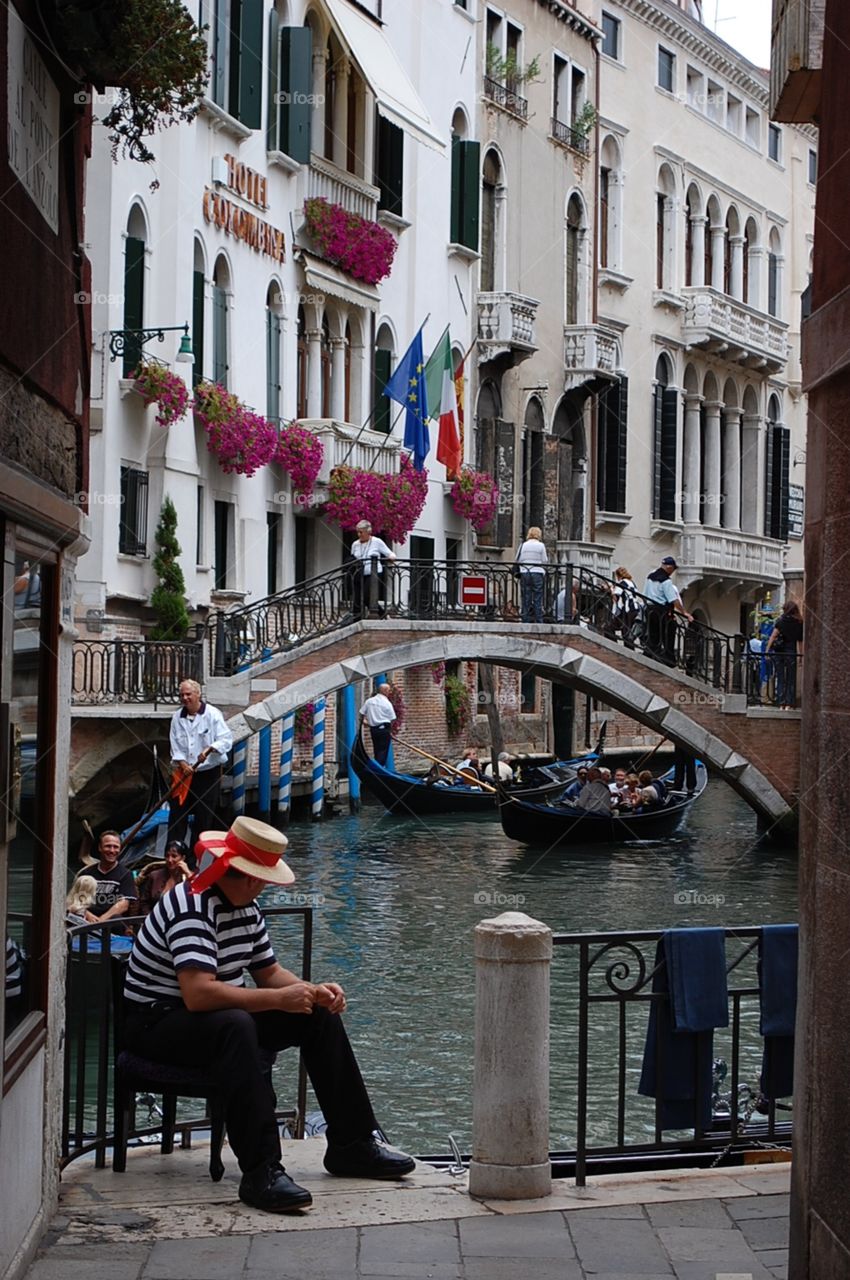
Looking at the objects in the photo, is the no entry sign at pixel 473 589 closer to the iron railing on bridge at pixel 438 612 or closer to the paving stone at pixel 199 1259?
the iron railing on bridge at pixel 438 612

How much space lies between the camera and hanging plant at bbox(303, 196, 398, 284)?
69.4ft

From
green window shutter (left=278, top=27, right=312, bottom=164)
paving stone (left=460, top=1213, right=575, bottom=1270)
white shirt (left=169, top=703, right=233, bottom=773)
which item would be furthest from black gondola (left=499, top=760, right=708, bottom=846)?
paving stone (left=460, top=1213, right=575, bottom=1270)

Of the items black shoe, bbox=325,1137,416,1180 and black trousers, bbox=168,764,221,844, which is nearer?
black shoe, bbox=325,1137,416,1180

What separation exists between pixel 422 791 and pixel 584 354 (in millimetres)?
8227

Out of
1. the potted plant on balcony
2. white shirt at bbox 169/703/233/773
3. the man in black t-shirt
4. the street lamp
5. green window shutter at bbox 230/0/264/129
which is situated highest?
green window shutter at bbox 230/0/264/129

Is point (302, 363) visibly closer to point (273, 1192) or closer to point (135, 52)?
point (135, 52)

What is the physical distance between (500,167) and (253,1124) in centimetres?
2284

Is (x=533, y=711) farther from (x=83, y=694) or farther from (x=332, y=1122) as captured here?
(x=332, y=1122)

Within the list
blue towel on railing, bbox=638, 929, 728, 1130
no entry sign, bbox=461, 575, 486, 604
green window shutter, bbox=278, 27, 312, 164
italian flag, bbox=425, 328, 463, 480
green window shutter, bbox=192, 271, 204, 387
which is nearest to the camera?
blue towel on railing, bbox=638, 929, 728, 1130

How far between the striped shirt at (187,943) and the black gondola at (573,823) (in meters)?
14.9

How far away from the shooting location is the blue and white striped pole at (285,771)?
20.6 metres

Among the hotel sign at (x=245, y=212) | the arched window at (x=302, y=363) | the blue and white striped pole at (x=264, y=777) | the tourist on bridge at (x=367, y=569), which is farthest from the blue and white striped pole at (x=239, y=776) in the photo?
the hotel sign at (x=245, y=212)

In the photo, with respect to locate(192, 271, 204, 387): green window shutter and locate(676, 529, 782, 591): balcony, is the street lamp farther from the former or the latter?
locate(676, 529, 782, 591): balcony

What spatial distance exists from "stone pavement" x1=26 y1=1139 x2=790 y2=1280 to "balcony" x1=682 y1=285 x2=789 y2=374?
26500 mm
